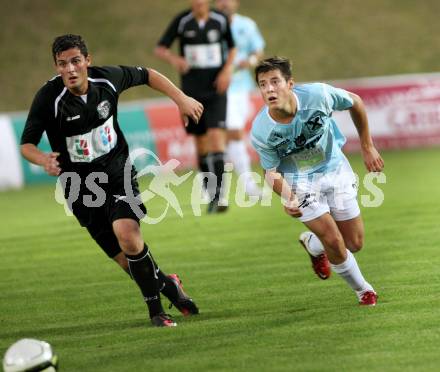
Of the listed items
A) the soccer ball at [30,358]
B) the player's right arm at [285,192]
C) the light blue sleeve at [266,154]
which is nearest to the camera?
the soccer ball at [30,358]

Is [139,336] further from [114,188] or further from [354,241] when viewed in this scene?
[354,241]

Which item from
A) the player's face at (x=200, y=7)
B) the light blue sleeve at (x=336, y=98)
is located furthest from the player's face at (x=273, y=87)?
the player's face at (x=200, y=7)

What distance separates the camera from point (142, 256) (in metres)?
6.88

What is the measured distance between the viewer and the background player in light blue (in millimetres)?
13945

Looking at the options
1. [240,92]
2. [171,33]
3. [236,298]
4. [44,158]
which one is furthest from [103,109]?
[240,92]

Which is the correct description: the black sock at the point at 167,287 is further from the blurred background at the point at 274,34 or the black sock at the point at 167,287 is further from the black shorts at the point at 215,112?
the blurred background at the point at 274,34

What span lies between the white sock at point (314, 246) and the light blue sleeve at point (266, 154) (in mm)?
921

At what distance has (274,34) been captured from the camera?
1086 inches

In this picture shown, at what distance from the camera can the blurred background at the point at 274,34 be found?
86.2 ft

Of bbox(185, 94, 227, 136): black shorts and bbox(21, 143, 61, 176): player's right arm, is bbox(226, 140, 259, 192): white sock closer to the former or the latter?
bbox(185, 94, 227, 136): black shorts

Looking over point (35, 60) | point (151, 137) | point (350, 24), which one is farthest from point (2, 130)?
point (350, 24)

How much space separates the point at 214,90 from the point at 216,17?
86 centimetres

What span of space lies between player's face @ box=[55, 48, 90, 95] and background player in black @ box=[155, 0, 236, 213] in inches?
225

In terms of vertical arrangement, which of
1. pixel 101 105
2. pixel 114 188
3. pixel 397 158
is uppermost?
pixel 101 105
